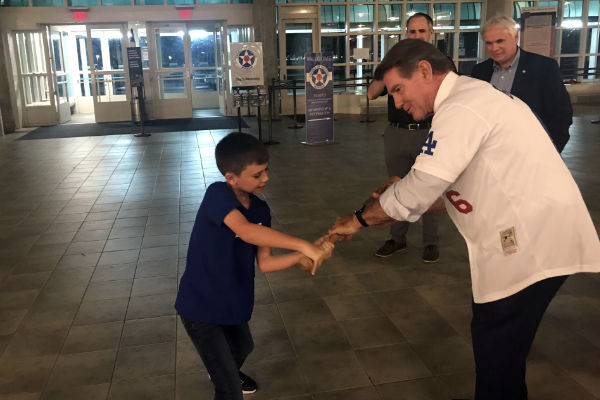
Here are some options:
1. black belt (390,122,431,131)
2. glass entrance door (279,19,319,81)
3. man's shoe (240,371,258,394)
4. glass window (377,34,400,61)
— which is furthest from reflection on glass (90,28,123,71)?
man's shoe (240,371,258,394)

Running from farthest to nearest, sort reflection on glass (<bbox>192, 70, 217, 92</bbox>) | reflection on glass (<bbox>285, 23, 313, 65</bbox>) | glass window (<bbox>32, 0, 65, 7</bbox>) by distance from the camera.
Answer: reflection on glass (<bbox>192, 70, 217, 92</bbox>), reflection on glass (<bbox>285, 23, 313, 65</bbox>), glass window (<bbox>32, 0, 65, 7</bbox>)

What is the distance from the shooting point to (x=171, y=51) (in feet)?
50.3

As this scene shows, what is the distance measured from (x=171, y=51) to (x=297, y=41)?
3585 mm

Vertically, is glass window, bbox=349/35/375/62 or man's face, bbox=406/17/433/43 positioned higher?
glass window, bbox=349/35/375/62

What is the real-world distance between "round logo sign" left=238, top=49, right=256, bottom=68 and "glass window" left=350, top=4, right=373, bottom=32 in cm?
619

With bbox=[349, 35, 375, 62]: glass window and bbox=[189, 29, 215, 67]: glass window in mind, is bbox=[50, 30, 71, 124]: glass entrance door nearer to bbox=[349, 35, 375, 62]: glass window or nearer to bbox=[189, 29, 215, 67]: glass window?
bbox=[189, 29, 215, 67]: glass window

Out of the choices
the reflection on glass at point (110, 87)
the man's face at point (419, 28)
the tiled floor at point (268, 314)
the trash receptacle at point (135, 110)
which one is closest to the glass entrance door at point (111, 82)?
the reflection on glass at point (110, 87)

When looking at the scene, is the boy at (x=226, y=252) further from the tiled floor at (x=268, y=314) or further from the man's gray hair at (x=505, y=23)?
the man's gray hair at (x=505, y=23)

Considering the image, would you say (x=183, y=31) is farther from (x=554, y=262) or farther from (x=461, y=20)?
(x=554, y=262)

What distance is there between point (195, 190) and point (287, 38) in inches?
376

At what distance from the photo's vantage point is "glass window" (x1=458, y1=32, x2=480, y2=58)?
1648 centimetres

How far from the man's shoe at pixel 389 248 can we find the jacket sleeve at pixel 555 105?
1.61 m

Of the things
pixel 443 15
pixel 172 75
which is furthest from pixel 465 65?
pixel 172 75

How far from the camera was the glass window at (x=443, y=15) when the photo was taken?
16.2 m
